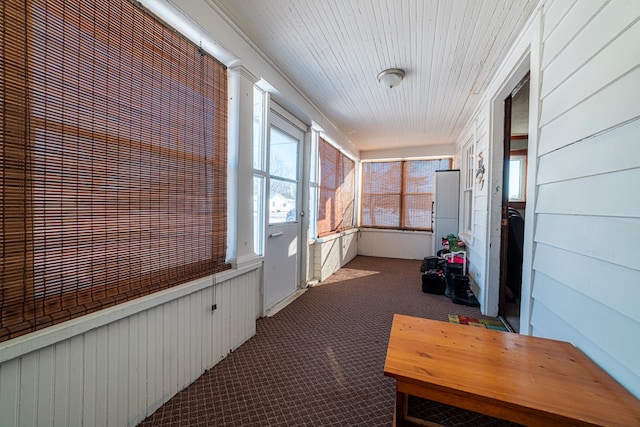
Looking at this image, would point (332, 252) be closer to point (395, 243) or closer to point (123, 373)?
point (395, 243)

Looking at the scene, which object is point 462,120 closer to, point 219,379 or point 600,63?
point 600,63

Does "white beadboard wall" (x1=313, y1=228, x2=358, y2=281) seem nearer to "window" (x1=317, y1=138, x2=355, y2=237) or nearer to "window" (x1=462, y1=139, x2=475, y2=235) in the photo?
"window" (x1=317, y1=138, x2=355, y2=237)

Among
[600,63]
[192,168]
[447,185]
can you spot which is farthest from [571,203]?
[447,185]

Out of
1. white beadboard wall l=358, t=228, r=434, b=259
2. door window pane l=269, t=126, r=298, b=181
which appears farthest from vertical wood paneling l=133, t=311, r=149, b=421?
white beadboard wall l=358, t=228, r=434, b=259

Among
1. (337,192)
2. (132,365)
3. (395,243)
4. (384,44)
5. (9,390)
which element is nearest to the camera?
(9,390)

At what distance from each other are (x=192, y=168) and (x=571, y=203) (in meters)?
2.15

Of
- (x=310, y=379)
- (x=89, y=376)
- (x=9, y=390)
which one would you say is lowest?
(x=310, y=379)

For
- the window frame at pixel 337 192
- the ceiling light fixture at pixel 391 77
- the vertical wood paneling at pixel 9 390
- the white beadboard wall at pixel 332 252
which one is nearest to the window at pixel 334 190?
the window frame at pixel 337 192

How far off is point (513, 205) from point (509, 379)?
385 cm

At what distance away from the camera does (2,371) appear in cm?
91

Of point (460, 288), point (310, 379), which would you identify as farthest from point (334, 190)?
point (310, 379)

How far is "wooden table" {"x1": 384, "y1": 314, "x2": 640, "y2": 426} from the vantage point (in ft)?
2.86

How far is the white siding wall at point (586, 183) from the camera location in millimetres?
919

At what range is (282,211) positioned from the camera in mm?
3193
